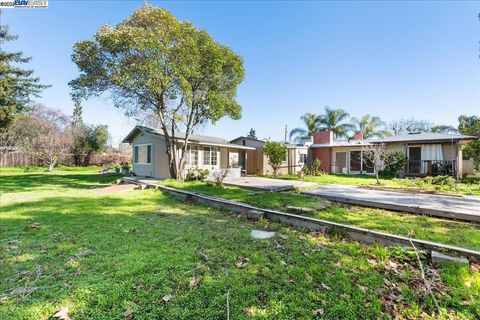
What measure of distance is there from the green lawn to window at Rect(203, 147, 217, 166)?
11.5 m

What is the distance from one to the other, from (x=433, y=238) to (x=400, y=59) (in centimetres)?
1380

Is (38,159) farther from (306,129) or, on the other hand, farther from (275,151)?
(306,129)

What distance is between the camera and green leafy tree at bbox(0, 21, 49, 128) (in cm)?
2470

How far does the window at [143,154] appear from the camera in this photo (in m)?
16.3

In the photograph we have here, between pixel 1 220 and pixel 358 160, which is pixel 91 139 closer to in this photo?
pixel 1 220

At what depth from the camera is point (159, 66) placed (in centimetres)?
1120

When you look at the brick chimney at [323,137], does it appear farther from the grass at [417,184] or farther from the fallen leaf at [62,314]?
the fallen leaf at [62,314]

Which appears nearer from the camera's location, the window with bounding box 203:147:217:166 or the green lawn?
the green lawn

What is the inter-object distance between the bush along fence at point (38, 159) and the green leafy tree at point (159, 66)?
20.9 m

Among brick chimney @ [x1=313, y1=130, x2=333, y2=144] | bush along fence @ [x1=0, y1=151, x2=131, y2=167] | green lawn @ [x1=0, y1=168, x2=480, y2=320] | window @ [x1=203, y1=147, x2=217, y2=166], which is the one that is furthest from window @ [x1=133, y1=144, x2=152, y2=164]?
brick chimney @ [x1=313, y1=130, x2=333, y2=144]

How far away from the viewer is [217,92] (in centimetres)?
1342

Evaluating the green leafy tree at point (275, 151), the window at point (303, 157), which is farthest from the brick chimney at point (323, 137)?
the green leafy tree at point (275, 151)

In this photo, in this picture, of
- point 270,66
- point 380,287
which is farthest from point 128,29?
point 380,287

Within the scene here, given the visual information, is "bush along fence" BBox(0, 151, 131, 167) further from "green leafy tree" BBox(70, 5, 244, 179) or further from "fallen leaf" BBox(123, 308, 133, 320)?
"fallen leaf" BBox(123, 308, 133, 320)
